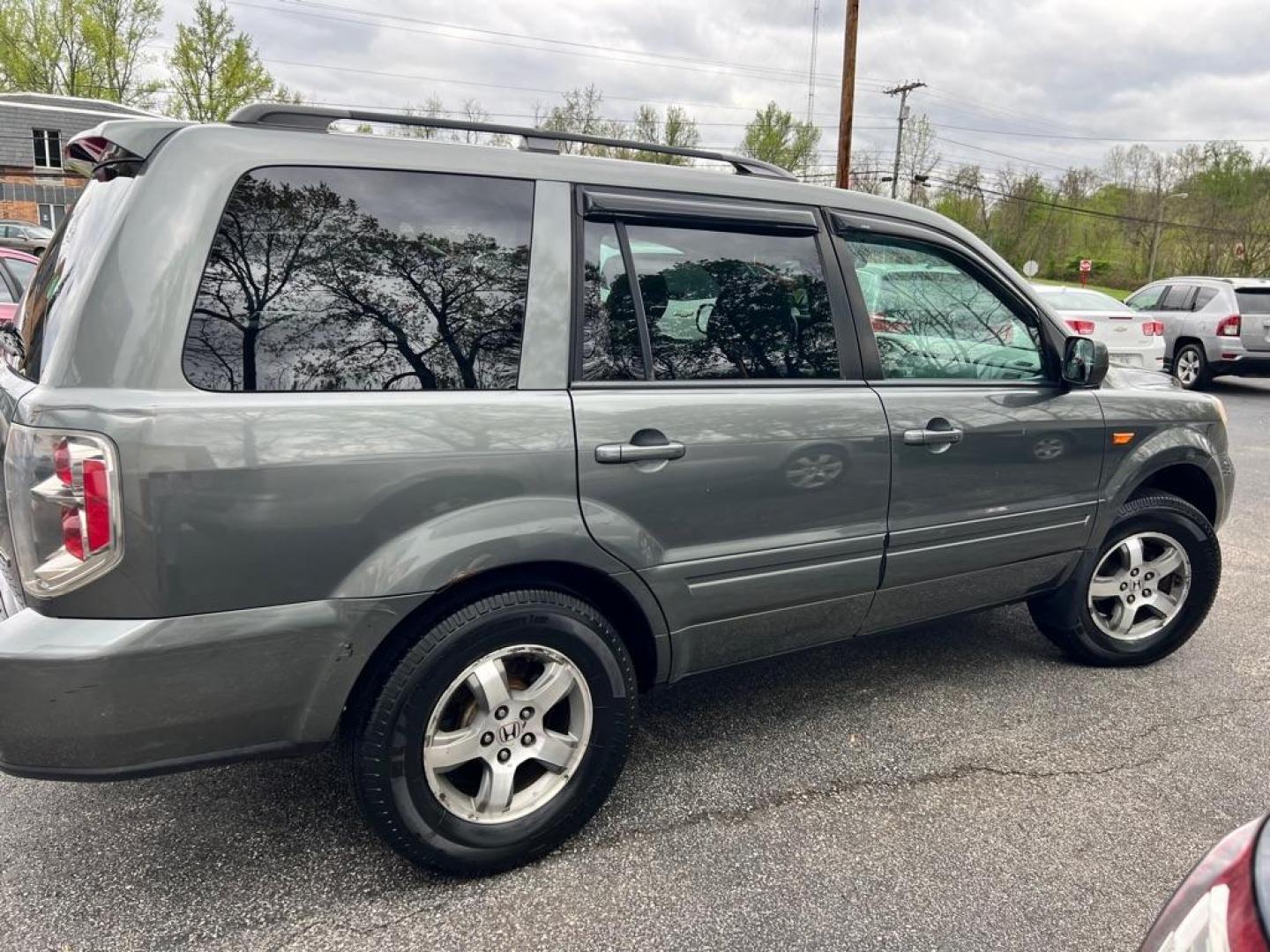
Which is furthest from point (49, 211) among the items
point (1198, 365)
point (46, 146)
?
point (1198, 365)

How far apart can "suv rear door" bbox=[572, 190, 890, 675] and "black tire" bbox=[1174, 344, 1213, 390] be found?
12827mm

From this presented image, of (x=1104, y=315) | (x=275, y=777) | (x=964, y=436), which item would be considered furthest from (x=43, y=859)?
(x=1104, y=315)

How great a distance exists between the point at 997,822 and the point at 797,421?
1324 millimetres

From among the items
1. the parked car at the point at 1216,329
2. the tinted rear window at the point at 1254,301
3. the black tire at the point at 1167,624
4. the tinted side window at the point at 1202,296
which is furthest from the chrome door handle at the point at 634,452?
the tinted side window at the point at 1202,296

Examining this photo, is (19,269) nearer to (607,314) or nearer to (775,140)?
(607,314)

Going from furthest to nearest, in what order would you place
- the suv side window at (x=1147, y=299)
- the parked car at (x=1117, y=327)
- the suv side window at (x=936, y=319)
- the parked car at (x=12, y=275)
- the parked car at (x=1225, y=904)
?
the suv side window at (x=1147, y=299)
the parked car at (x=1117, y=327)
the parked car at (x=12, y=275)
the suv side window at (x=936, y=319)
the parked car at (x=1225, y=904)

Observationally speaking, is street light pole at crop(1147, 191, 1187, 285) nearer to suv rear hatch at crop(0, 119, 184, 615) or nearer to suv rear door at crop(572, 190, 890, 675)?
suv rear door at crop(572, 190, 890, 675)

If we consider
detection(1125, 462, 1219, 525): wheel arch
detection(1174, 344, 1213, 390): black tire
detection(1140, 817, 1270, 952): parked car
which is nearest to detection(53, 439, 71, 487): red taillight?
detection(1140, 817, 1270, 952): parked car

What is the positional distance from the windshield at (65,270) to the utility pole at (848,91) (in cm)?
1864

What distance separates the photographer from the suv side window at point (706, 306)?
2373 mm

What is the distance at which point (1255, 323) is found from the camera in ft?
42.1

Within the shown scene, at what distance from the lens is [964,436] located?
9.66ft

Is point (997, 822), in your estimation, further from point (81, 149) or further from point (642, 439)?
point (81, 149)

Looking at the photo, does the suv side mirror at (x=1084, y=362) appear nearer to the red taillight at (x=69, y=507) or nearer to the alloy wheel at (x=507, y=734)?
the alloy wheel at (x=507, y=734)
